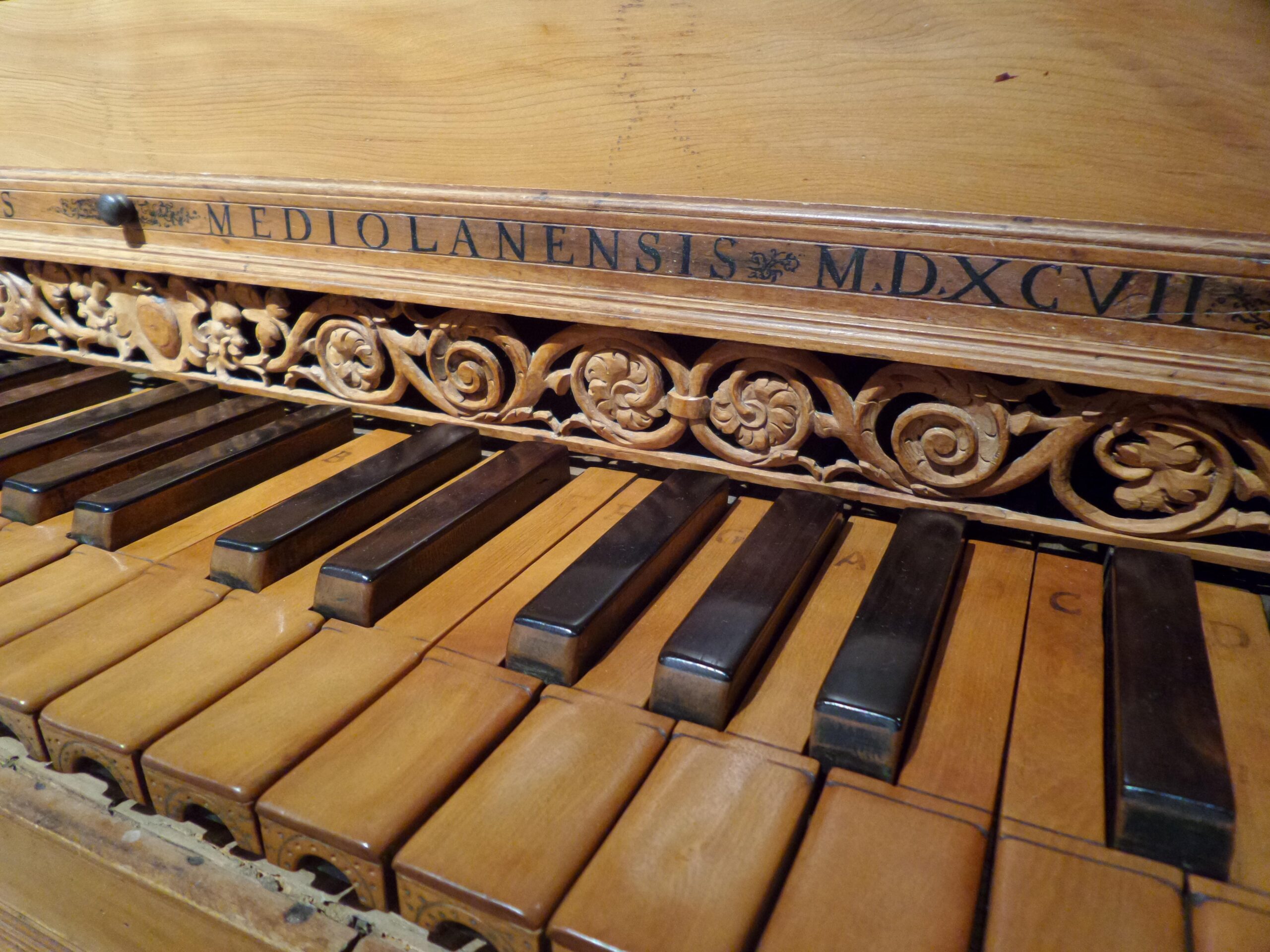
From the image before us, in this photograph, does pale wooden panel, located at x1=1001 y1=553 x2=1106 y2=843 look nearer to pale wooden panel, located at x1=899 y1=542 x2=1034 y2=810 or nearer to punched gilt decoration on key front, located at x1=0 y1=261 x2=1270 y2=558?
pale wooden panel, located at x1=899 y1=542 x2=1034 y2=810

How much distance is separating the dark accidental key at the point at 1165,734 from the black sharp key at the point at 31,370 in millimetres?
2423

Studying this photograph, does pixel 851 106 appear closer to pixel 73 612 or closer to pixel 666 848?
pixel 666 848

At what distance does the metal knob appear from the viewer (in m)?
1.95

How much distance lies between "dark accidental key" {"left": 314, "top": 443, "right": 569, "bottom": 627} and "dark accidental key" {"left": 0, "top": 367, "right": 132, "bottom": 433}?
3.67 ft

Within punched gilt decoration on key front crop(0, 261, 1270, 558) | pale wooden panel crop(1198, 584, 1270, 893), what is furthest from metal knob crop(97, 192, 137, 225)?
pale wooden panel crop(1198, 584, 1270, 893)

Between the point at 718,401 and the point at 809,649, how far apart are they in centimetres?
55

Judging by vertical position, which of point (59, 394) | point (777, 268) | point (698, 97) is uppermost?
point (698, 97)

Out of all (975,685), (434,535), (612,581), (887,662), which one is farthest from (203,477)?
(975,685)

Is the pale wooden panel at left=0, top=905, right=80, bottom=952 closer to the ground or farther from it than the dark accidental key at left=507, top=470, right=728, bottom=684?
closer to the ground

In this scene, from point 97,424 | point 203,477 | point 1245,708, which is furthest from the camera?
point 97,424

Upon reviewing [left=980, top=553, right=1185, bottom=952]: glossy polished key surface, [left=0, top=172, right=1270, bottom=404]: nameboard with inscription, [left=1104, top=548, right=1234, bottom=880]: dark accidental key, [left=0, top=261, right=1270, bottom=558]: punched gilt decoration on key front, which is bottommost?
[left=980, top=553, right=1185, bottom=952]: glossy polished key surface

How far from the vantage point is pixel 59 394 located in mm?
2086

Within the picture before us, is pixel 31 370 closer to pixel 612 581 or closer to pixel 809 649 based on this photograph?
pixel 612 581

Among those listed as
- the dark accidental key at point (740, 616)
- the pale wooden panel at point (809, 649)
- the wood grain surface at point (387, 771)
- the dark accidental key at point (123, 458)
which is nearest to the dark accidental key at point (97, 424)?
the dark accidental key at point (123, 458)
